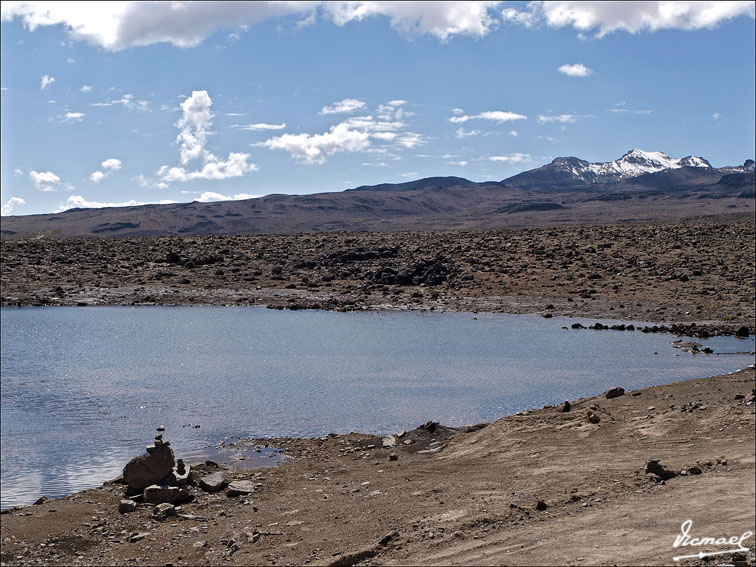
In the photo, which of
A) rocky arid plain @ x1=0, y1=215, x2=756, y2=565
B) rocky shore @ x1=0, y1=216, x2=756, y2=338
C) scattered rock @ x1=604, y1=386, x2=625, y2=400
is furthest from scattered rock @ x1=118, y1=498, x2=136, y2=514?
rocky shore @ x1=0, y1=216, x2=756, y2=338

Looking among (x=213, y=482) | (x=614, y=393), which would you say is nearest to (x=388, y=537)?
(x=213, y=482)

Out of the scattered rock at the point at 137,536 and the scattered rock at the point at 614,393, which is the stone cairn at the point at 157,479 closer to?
the scattered rock at the point at 137,536

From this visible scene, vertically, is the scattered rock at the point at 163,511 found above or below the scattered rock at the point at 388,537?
below

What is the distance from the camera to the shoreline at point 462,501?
31.7ft

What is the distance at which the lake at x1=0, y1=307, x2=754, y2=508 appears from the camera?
1728cm

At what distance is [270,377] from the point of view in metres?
23.8

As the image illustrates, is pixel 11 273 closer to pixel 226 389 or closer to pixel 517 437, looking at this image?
pixel 226 389

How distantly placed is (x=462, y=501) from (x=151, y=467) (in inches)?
225

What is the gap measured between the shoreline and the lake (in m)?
2.36

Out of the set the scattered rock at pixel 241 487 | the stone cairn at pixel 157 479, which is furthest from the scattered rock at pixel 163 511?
the scattered rock at pixel 241 487

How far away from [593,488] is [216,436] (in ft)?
30.4

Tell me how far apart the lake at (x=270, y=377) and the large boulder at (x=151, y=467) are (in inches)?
46.1

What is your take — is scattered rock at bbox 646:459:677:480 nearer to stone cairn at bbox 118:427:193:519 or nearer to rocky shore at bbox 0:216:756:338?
stone cairn at bbox 118:427:193:519

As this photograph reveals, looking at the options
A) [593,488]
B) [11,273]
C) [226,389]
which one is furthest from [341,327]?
[11,273]
